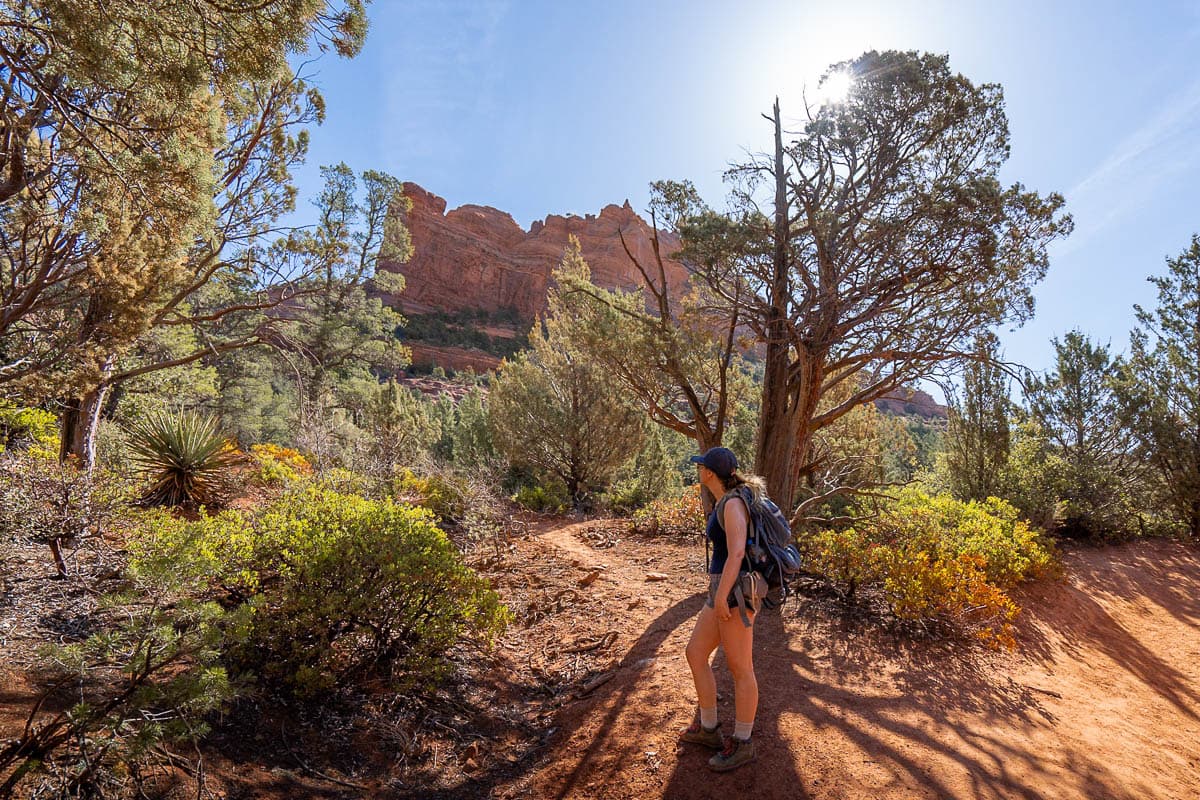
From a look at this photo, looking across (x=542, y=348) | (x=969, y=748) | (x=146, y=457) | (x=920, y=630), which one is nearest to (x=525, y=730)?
(x=969, y=748)

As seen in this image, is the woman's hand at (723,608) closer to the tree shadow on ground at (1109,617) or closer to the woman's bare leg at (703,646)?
the woman's bare leg at (703,646)

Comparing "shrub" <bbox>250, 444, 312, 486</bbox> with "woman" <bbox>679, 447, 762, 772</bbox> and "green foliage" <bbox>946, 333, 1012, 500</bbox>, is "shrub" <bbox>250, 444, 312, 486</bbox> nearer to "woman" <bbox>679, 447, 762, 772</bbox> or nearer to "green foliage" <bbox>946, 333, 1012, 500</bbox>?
"woman" <bbox>679, 447, 762, 772</bbox>

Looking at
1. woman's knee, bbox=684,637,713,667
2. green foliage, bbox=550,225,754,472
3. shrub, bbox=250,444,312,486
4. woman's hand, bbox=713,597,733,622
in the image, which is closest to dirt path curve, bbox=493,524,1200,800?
woman's knee, bbox=684,637,713,667

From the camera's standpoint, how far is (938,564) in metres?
5.00

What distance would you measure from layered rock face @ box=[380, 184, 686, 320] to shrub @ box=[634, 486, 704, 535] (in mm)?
58189

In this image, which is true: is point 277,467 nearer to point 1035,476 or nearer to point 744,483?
point 744,483

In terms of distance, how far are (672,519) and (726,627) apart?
19.7 ft

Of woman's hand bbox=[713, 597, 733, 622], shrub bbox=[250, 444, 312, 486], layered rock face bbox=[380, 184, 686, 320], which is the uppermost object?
layered rock face bbox=[380, 184, 686, 320]

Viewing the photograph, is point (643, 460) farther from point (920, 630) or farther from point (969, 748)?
point (969, 748)

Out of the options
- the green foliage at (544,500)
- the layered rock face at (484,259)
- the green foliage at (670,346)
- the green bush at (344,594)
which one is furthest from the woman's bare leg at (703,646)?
the layered rock face at (484,259)

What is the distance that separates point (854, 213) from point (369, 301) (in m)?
17.6

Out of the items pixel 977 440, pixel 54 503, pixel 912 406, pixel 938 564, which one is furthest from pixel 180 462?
pixel 912 406

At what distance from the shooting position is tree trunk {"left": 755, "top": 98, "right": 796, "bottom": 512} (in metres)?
5.82

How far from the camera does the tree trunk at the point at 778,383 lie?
A: 582cm
